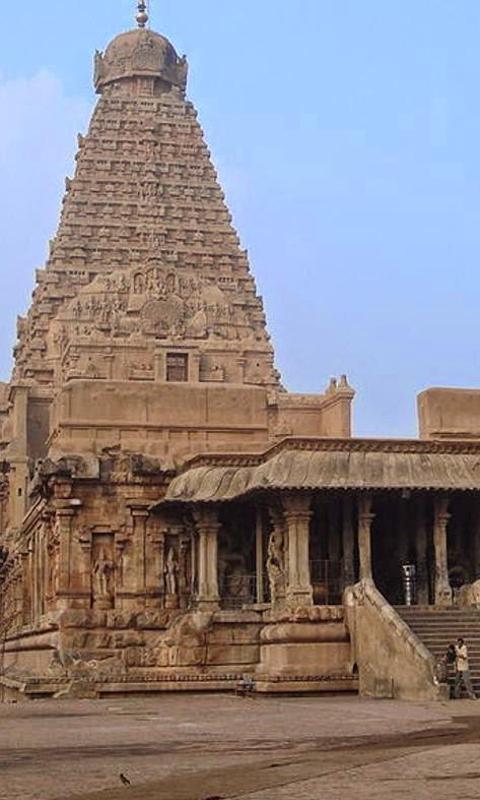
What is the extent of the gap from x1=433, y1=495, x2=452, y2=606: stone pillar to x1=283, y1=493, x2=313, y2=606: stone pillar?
358cm

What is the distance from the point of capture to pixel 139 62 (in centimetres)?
9806

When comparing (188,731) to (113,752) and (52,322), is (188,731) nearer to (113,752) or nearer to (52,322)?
(113,752)

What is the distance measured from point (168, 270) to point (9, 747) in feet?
226

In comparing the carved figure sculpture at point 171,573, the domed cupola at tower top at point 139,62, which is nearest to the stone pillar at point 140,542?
the carved figure sculpture at point 171,573

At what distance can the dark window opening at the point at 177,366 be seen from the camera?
7544 centimetres

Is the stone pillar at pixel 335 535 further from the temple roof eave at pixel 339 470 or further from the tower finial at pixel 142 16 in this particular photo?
the tower finial at pixel 142 16

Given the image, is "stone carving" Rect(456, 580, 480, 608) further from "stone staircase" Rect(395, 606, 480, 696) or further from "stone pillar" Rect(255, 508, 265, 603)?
"stone pillar" Rect(255, 508, 265, 603)

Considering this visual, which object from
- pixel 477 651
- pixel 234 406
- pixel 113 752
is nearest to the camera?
pixel 113 752

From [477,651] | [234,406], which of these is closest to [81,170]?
[234,406]

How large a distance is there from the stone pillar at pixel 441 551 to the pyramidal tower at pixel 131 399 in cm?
471

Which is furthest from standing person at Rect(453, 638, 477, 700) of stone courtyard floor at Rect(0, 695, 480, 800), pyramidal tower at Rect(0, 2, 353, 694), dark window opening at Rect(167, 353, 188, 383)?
dark window opening at Rect(167, 353, 188, 383)

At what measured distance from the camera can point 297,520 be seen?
30641 mm

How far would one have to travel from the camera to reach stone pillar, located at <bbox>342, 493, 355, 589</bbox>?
3238 cm

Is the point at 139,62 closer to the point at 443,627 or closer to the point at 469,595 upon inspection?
the point at 469,595
